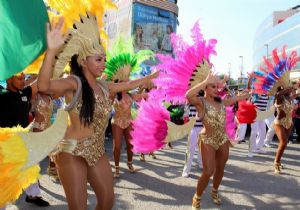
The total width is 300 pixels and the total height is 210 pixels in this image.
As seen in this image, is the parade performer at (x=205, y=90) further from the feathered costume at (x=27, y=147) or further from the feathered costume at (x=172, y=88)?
the feathered costume at (x=27, y=147)

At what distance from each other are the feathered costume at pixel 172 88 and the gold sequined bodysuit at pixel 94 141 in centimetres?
126

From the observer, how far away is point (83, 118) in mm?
2984

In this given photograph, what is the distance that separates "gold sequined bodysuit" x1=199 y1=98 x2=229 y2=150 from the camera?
179 inches

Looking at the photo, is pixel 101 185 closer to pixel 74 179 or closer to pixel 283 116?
pixel 74 179

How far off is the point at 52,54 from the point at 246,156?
7.36 metres

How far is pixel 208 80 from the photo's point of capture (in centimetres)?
421

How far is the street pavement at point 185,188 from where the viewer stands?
486 centimetres

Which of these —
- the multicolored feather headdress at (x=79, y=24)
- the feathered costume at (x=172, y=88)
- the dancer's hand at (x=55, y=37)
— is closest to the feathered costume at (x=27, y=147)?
the multicolored feather headdress at (x=79, y=24)

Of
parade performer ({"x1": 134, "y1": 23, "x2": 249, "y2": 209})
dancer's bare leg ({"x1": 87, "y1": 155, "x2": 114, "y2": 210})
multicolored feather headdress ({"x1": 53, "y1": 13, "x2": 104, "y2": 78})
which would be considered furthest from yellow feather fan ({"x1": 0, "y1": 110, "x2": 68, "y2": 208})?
parade performer ({"x1": 134, "y1": 23, "x2": 249, "y2": 209})

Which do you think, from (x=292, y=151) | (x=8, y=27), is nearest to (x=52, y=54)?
(x=8, y=27)

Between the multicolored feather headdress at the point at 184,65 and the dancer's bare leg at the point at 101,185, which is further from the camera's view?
the multicolored feather headdress at the point at 184,65

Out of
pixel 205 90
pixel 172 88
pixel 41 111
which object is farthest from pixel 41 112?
pixel 205 90

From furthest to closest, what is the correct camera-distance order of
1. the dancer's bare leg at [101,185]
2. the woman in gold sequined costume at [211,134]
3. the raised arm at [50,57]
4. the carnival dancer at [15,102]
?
the woman in gold sequined costume at [211,134] → the carnival dancer at [15,102] → the dancer's bare leg at [101,185] → the raised arm at [50,57]

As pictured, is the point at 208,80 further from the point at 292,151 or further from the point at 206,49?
the point at 292,151
